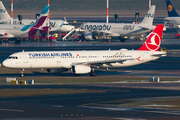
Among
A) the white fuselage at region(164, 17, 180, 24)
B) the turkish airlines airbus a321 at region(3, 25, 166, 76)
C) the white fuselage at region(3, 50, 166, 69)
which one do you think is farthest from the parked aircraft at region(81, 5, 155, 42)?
the white fuselage at region(3, 50, 166, 69)

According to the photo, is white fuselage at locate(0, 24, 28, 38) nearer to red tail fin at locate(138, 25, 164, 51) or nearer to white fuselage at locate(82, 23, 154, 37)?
white fuselage at locate(82, 23, 154, 37)

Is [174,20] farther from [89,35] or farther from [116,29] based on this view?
[89,35]

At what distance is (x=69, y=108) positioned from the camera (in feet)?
111

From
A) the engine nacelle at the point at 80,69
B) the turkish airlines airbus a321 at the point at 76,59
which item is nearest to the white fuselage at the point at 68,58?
the turkish airlines airbus a321 at the point at 76,59

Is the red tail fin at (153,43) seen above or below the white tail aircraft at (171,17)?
below

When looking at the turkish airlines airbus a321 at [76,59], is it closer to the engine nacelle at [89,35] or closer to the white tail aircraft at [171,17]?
the engine nacelle at [89,35]

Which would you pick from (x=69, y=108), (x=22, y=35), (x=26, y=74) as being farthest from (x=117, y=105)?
(x=22, y=35)

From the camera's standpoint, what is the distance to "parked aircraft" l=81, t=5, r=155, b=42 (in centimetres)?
12256

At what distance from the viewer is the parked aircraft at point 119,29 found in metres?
123

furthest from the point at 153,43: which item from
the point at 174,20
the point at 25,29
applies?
the point at 174,20

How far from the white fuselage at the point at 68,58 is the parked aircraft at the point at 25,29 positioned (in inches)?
2398

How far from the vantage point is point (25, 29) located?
396ft

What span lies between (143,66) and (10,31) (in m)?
59.9

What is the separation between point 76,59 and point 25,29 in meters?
63.6
